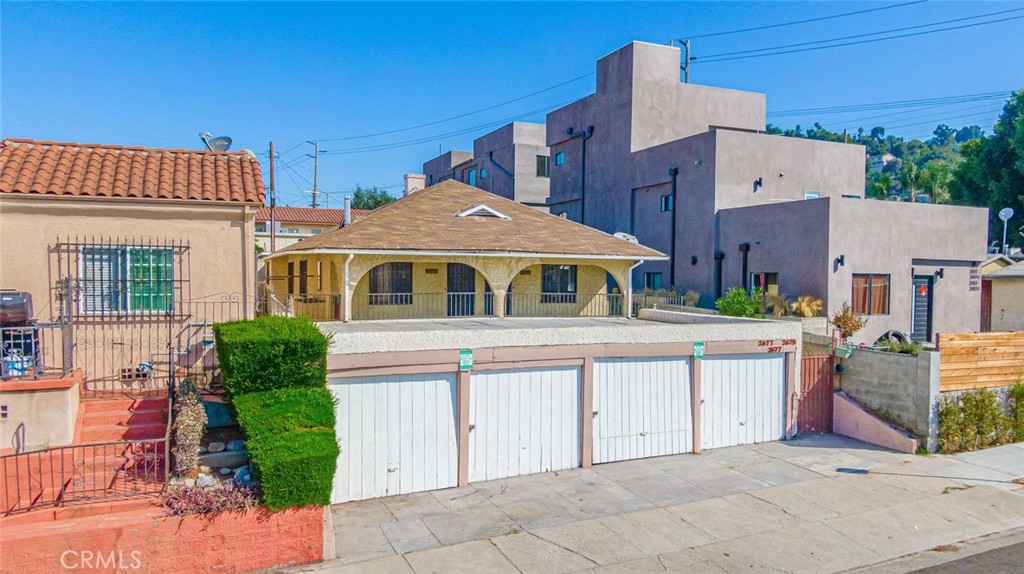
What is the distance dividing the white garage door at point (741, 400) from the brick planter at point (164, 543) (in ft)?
28.1

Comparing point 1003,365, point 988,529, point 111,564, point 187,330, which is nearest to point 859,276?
point 1003,365

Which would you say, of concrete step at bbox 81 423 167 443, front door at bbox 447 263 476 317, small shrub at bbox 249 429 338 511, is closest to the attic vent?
front door at bbox 447 263 476 317

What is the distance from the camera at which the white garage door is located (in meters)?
13.6

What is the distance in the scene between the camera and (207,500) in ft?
26.0

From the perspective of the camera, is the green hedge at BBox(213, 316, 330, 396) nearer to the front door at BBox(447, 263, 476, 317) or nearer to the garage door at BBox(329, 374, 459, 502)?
the garage door at BBox(329, 374, 459, 502)

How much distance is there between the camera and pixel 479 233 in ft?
61.6

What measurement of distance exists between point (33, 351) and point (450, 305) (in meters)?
11.7

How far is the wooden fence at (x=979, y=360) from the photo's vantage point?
13.9 m

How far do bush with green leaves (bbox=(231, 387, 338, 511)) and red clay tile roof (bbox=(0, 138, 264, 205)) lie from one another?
4500 millimetres

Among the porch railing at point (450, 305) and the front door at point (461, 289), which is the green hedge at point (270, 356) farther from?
the front door at point (461, 289)

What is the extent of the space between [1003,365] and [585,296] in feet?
36.3

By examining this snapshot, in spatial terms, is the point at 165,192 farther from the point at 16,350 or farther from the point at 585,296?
the point at 585,296

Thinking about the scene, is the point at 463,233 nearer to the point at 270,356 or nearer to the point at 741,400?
the point at 741,400

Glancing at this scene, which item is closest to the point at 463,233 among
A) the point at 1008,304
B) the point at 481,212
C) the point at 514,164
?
the point at 481,212
